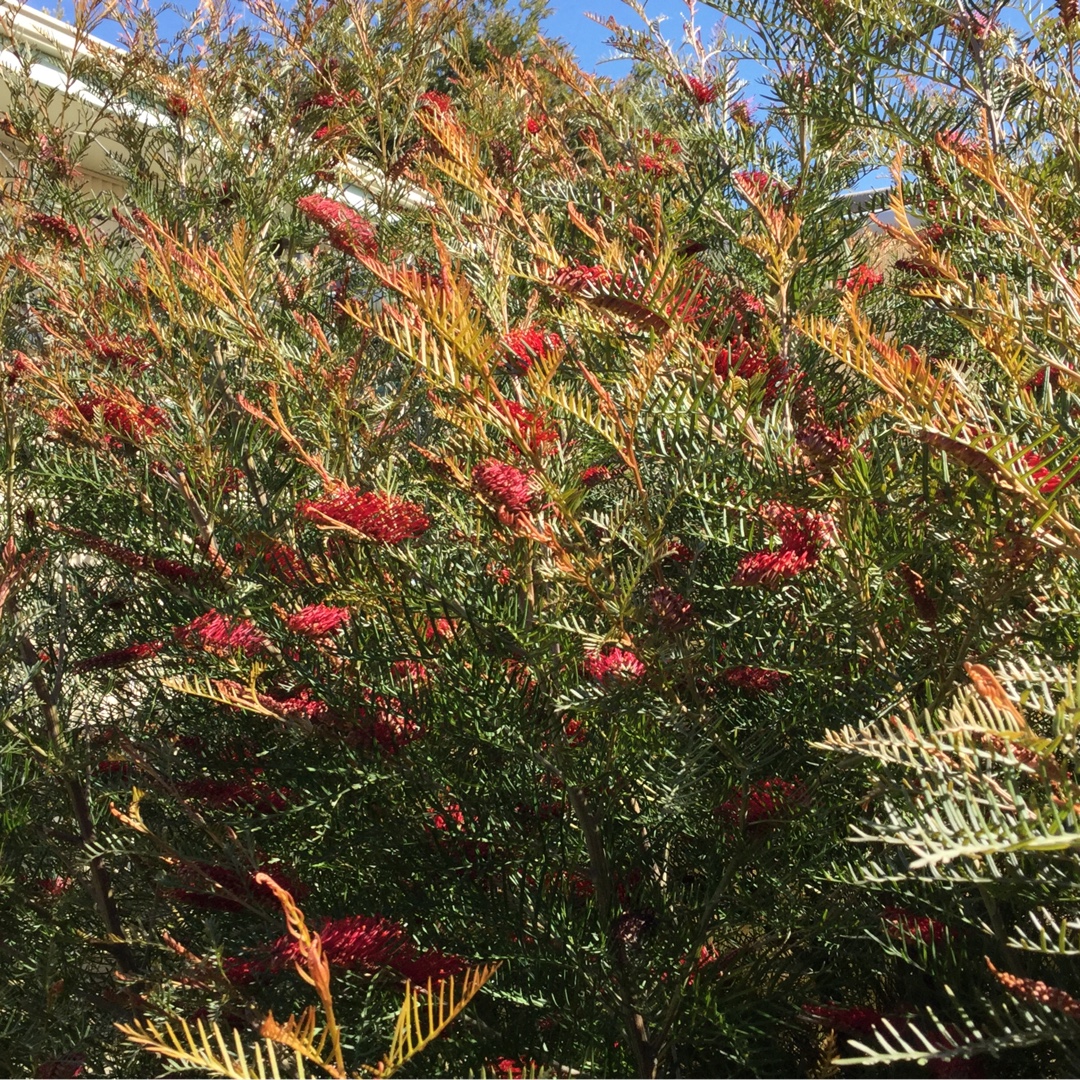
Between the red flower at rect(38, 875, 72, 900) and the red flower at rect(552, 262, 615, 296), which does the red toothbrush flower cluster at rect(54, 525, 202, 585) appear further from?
the red flower at rect(552, 262, 615, 296)

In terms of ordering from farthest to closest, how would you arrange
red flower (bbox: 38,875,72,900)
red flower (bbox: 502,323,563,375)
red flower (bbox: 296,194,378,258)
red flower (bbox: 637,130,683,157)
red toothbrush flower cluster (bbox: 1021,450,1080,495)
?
red flower (bbox: 637,130,683,157) < red flower (bbox: 296,194,378,258) < red flower (bbox: 38,875,72,900) < red flower (bbox: 502,323,563,375) < red toothbrush flower cluster (bbox: 1021,450,1080,495)

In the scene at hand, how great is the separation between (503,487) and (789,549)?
0.27m

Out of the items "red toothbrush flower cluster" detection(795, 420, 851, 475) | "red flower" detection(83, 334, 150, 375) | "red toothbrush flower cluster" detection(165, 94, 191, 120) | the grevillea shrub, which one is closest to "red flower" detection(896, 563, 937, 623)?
the grevillea shrub

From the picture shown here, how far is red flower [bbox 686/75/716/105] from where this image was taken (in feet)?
6.23

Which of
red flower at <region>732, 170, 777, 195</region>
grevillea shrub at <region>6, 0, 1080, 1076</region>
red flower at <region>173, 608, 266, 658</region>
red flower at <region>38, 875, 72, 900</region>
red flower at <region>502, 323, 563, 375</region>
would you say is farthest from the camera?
red flower at <region>38, 875, 72, 900</region>

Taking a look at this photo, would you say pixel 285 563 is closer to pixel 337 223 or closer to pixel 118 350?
pixel 118 350

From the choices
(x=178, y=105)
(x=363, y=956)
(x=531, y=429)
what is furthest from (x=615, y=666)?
(x=178, y=105)

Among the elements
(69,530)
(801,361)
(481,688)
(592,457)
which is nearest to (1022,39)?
(801,361)

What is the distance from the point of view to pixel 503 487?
90 centimetres

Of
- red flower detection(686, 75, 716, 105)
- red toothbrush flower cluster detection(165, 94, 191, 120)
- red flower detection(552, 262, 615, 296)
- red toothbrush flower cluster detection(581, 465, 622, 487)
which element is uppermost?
red toothbrush flower cluster detection(165, 94, 191, 120)

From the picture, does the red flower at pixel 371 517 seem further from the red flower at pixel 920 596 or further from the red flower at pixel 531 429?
the red flower at pixel 920 596

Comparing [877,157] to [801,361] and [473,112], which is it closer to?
[801,361]

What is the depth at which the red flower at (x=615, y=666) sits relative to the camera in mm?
985

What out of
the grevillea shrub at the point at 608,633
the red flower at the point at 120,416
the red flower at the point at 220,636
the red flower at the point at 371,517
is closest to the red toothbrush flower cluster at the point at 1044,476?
the grevillea shrub at the point at 608,633
